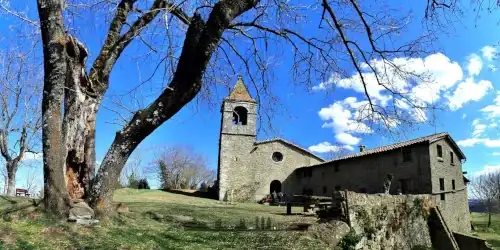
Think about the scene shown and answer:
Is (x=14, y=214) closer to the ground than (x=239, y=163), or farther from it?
closer to the ground

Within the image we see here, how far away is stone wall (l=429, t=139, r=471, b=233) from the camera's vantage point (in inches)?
1002

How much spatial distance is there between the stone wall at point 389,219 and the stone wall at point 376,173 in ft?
32.1

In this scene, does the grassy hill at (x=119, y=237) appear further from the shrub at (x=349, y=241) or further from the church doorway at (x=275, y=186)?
the church doorway at (x=275, y=186)

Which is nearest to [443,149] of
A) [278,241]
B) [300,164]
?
[300,164]

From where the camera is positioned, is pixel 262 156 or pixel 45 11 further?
pixel 262 156

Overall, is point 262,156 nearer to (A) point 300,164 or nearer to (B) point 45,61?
(A) point 300,164

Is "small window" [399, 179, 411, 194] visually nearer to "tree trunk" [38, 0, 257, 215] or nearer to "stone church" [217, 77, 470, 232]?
"stone church" [217, 77, 470, 232]

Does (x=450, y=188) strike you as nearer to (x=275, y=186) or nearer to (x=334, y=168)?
(x=334, y=168)

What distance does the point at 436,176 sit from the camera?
25344 mm

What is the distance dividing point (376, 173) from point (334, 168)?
200 inches

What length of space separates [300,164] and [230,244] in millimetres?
31407

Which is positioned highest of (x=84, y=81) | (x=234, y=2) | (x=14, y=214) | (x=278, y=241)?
(x=234, y=2)

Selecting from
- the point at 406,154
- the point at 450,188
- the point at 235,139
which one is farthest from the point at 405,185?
the point at 235,139

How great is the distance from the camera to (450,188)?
2720 cm
